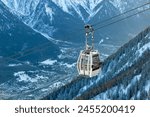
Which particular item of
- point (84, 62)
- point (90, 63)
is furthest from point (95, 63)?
point (84, 62)

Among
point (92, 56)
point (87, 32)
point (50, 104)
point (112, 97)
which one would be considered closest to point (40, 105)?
point (50, 104)

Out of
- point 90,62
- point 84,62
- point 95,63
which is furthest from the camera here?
point 84,62

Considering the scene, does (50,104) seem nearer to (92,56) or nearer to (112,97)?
(92,56)

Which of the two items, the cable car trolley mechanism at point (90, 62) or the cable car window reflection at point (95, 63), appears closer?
the cable car trolley mechanism at point (90, 62)

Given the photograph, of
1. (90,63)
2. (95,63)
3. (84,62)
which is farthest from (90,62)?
(84,62)

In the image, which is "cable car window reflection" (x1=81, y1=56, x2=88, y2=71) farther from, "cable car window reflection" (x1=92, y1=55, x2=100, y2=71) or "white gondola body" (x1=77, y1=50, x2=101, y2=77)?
"cable car window reflection" (x1=92, y1=55, x2=100, y2=71)

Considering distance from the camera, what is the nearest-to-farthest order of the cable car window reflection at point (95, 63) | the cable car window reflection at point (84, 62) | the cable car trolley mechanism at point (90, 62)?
the cable car trolley mechanism at point (90, 62)
the cable car window reflection at point (95, 63)
the cable car window reflection at point (84, 62)

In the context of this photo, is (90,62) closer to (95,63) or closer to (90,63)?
(90,63)

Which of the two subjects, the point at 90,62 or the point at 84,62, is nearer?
the point at 90,62

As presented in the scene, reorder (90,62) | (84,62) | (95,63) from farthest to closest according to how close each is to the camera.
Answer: (84,62), (95,63), (90,62)

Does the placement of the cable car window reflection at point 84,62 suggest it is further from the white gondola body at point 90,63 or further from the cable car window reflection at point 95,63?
the cable car window reflection at point 95,63

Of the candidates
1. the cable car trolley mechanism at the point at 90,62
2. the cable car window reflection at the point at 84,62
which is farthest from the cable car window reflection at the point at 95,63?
the cable car window reflection at the point at 84,62
